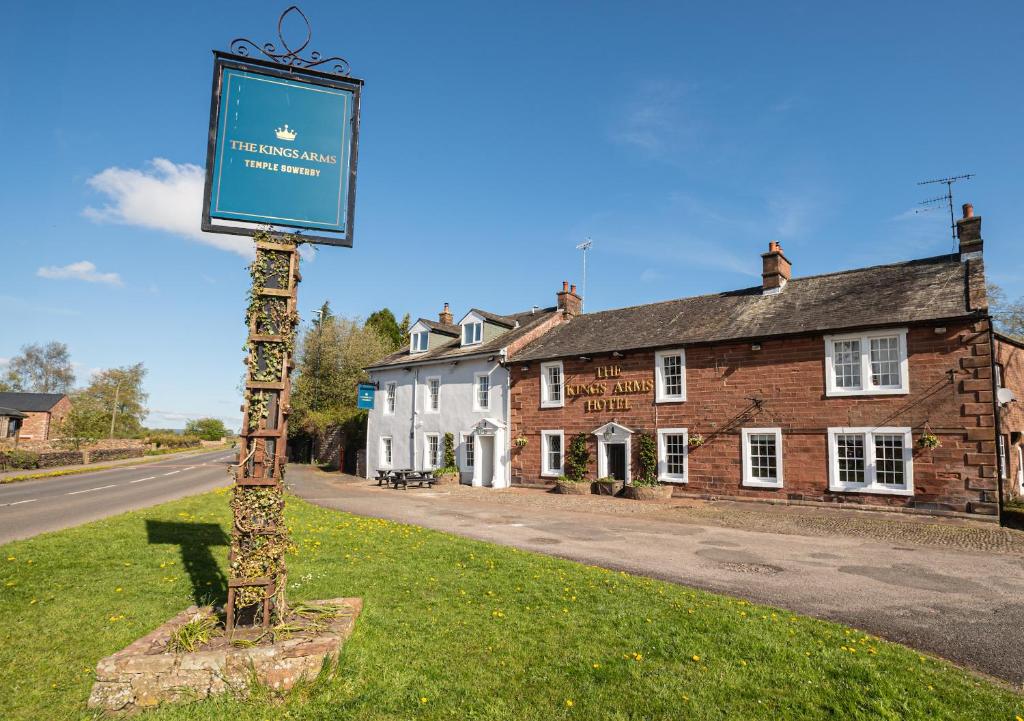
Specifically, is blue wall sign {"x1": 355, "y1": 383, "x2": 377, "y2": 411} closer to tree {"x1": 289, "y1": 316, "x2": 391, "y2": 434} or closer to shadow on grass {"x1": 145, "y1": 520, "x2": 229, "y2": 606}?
tree {"x1": 289, "y1": 316, "x2": 391, "y2": 434}

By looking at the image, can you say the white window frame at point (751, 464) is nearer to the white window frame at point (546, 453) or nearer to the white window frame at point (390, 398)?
the white window frame at point (546, 453)

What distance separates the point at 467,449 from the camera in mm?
29875

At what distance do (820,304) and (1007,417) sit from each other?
22.0 feet

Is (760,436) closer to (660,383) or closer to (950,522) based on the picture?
(660,383)

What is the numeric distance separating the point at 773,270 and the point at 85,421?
63460 millimetres

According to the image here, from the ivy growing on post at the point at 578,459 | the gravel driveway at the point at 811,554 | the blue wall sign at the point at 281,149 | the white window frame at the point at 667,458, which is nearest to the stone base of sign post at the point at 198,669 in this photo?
the blue wall sign at the point at 281,149

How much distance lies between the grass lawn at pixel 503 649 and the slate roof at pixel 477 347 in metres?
21.0

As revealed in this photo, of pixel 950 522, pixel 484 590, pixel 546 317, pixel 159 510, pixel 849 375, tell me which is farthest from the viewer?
pixel 546 317

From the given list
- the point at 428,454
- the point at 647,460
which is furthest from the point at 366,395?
the point at 647,460

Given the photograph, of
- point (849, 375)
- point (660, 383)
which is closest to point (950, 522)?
point (849, 375)

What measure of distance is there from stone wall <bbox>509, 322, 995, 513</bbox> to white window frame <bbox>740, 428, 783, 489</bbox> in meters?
0.18

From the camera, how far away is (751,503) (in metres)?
20.1

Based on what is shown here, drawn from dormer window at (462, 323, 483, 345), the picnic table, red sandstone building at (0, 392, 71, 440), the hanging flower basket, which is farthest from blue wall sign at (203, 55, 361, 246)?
red sandstone building at (0, 392, 71, 440)

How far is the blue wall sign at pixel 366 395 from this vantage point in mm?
34250
